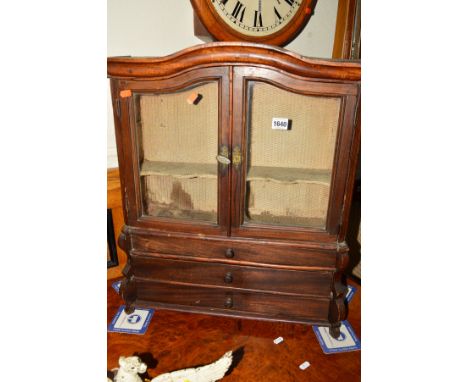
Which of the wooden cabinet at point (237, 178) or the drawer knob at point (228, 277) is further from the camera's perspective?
the drawer knob at point (228, 277)

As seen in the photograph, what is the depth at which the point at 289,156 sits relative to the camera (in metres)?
1.50

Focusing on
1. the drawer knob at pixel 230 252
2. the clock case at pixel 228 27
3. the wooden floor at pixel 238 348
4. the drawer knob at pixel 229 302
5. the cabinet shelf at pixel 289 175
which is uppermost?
the clock case at pixel 228 27

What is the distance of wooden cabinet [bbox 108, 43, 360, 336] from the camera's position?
3.97ft

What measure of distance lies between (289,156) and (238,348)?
102 cm

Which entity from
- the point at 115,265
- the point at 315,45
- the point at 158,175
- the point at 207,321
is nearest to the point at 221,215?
the point at 158,175

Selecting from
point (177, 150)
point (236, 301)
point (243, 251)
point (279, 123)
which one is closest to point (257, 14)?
point (279, 123)

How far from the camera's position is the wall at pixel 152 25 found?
166 centimetres

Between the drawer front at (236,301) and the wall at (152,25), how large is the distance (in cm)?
103

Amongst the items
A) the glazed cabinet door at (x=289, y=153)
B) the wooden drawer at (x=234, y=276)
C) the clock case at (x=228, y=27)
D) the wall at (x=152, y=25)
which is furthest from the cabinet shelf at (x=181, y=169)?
the clock case at (x=228, y=27)

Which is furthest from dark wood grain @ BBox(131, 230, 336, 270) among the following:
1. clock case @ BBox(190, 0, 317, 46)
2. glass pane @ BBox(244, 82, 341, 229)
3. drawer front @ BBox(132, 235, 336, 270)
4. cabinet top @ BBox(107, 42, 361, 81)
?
clock case @ BBox(190, 0, 317, 46)

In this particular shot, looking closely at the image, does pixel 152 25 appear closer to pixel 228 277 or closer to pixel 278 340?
pixel 228 277

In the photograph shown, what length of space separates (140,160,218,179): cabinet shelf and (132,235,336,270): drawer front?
33cm

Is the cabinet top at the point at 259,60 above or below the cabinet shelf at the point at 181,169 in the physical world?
above

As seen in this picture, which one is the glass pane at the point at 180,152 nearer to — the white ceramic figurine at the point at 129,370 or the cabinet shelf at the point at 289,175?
the cabinet shelf at the point at 289,175
